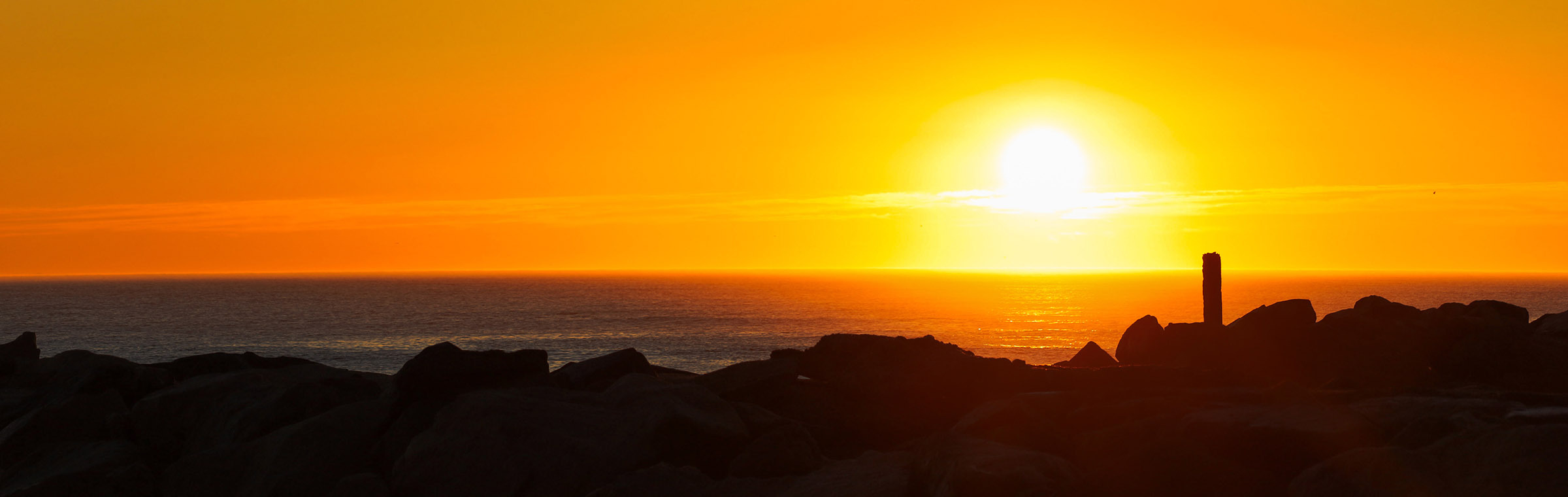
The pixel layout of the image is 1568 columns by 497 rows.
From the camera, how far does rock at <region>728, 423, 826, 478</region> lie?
1379cm

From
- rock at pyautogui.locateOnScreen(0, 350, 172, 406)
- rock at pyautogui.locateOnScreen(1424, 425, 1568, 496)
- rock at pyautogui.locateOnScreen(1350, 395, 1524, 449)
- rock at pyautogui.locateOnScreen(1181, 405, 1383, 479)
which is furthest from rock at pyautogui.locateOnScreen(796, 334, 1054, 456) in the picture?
rock at pyautogui.locateOnScreen(0, 350, 172, 406)

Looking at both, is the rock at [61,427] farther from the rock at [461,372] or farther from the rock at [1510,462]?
the rock at [1510,462]

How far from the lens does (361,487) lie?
45.2 feet

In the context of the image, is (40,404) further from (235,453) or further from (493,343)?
(493,343)

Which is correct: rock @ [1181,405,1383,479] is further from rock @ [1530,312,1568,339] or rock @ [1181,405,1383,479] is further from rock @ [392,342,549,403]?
rock @ [1530,312,1568,339]

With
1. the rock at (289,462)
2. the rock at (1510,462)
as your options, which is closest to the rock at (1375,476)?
the rock at (1510,462)

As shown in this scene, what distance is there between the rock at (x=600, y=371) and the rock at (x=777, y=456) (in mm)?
5147

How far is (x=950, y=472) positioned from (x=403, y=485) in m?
7.16

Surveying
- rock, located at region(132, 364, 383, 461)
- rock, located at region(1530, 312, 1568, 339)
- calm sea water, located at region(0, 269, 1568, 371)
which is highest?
rock, located at region(1530, 312, 1568, 339)

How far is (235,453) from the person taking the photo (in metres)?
15.8

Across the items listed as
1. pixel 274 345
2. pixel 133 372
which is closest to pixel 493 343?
pixel 274 345

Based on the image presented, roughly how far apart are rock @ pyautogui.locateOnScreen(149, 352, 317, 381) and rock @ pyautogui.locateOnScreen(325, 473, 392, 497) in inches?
320

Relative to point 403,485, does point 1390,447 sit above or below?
above

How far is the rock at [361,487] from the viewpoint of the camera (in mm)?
13703
